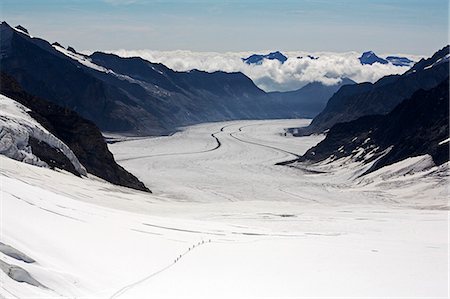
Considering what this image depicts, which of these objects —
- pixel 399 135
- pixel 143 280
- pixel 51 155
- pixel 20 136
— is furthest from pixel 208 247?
pixel 399 135

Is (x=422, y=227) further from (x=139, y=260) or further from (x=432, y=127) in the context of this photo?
(x=432, y=127)

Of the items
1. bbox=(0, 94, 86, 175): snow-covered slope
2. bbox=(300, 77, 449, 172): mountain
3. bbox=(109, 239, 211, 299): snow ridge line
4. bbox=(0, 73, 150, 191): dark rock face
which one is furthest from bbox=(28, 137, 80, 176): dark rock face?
bbox=(300, 77, 449, 172): mountain

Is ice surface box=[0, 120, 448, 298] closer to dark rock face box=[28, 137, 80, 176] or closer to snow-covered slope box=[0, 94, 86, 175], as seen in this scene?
snow-covered slope box=[0, 94, 86, 175]

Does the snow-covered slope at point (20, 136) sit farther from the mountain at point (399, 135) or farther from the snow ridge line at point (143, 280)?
the mountain at point (399, 135)

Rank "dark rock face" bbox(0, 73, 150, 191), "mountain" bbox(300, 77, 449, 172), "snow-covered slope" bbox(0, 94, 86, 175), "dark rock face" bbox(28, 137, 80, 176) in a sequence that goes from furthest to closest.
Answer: "mountain" bbox(300, 77, 449, 172) < "dark rock face" bbox(0, 73, 150, 191) < "dark rock face" bbox(28, 137, 80, 176) < "snow-covered slope" bbox(0, 94, 86, 175)

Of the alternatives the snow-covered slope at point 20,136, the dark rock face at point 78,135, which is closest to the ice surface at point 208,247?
the snow-covered slope at point 20,136

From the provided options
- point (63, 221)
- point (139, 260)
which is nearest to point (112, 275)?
point (139, 260)
